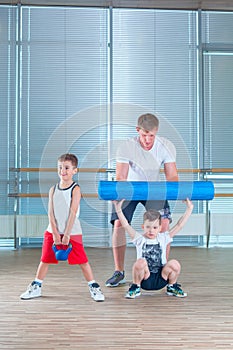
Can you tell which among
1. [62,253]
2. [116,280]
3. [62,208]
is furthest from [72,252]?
[116,280]

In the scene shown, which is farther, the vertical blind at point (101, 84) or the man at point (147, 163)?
the vertical blind at point (101, 84)

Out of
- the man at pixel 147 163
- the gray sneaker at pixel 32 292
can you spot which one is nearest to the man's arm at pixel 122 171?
the man at pixel 147 163

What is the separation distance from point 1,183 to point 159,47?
2400 mm

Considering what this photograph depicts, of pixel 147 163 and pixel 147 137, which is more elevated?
pixel 147 137

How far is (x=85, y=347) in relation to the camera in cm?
178

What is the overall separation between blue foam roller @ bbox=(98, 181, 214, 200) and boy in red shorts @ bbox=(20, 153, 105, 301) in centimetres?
21


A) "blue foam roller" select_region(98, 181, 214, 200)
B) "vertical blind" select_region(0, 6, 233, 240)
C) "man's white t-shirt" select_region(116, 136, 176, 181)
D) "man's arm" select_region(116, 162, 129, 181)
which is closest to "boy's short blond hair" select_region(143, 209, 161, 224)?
"blue foam roller" select_region(98, 181, 214, 200)

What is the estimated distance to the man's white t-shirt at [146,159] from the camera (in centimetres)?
282

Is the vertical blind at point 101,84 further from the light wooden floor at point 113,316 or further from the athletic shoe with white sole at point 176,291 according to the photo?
the athletic shoe with white sole at point 176,291

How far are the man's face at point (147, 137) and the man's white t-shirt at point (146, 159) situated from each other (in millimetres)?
32

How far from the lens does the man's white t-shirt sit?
2.82 meters

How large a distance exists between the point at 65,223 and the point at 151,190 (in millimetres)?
531

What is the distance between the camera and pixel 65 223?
8.61 feet

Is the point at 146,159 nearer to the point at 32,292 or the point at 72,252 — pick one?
→ the point at 72,252
